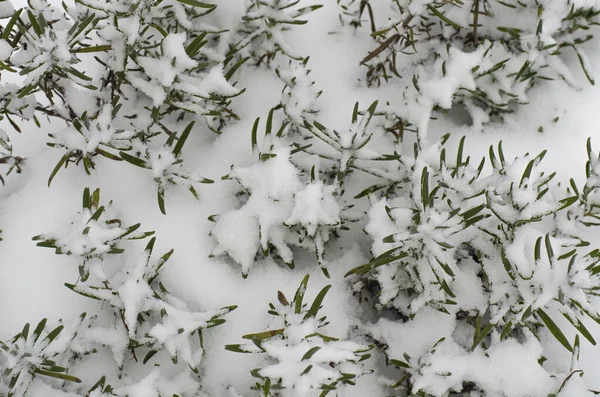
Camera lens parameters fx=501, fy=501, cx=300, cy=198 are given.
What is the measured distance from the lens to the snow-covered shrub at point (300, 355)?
1471 mm

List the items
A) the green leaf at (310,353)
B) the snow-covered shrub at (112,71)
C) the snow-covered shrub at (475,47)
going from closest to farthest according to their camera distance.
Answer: the green leaf at (310,353) → the snow-covered shrub at (112,71) → the snow-covered shrub at (475,47)

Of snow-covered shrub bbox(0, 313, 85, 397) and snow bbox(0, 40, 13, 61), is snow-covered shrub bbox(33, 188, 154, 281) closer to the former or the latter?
snow-covered shrub bbox(0, 313, 85, 397)

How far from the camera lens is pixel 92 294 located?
169 cm

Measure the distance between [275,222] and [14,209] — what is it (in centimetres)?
103

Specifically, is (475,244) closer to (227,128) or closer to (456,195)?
(456,195)

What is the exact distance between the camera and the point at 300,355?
59.6 inches

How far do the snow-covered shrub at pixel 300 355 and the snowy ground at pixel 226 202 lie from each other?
8.4 inches

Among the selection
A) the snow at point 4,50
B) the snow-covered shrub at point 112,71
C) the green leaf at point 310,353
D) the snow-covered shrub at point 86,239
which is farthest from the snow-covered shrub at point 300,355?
the snow at point 4,50

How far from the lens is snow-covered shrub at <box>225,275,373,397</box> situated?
4.83 ft

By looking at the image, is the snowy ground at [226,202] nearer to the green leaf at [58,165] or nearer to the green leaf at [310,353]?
the green leaf at [58,165]

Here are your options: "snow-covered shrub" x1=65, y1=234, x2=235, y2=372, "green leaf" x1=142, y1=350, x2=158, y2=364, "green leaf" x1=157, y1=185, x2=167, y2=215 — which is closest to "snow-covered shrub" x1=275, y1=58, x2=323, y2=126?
"green leaf" x1=157, y1=185, x2=167, y2=215

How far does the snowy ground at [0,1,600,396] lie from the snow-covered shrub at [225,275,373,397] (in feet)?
0.70

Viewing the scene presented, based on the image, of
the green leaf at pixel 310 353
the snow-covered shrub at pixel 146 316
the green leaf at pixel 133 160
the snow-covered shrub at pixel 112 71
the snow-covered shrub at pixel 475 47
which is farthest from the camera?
the snow-covered shrub at pixel 475 47

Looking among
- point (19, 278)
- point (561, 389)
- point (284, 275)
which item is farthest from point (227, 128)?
point (561, 389)
